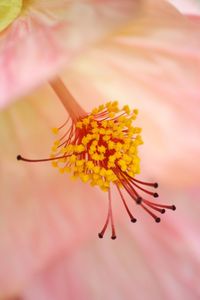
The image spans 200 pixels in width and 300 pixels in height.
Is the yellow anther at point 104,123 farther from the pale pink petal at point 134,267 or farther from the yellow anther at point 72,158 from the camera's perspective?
the pale pink petal at point 134,267

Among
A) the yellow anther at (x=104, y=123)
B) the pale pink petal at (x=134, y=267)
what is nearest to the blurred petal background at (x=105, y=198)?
the pale pink petal at (x=134, y=267)

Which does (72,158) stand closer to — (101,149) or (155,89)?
(101,149)

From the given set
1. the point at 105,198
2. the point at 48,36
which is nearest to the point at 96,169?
the point at 105,198

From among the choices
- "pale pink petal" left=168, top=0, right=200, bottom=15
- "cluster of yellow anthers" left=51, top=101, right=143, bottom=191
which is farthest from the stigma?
"pale pink petal" left=168, top=0, right=200, bottom=15

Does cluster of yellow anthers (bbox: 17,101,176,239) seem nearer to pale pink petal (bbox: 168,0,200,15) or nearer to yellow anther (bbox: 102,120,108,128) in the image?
yellow anther (bbox: 102,120,108,128)

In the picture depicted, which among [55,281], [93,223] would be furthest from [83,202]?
[55,281]

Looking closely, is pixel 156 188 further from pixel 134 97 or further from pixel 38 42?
pixel 38 42
